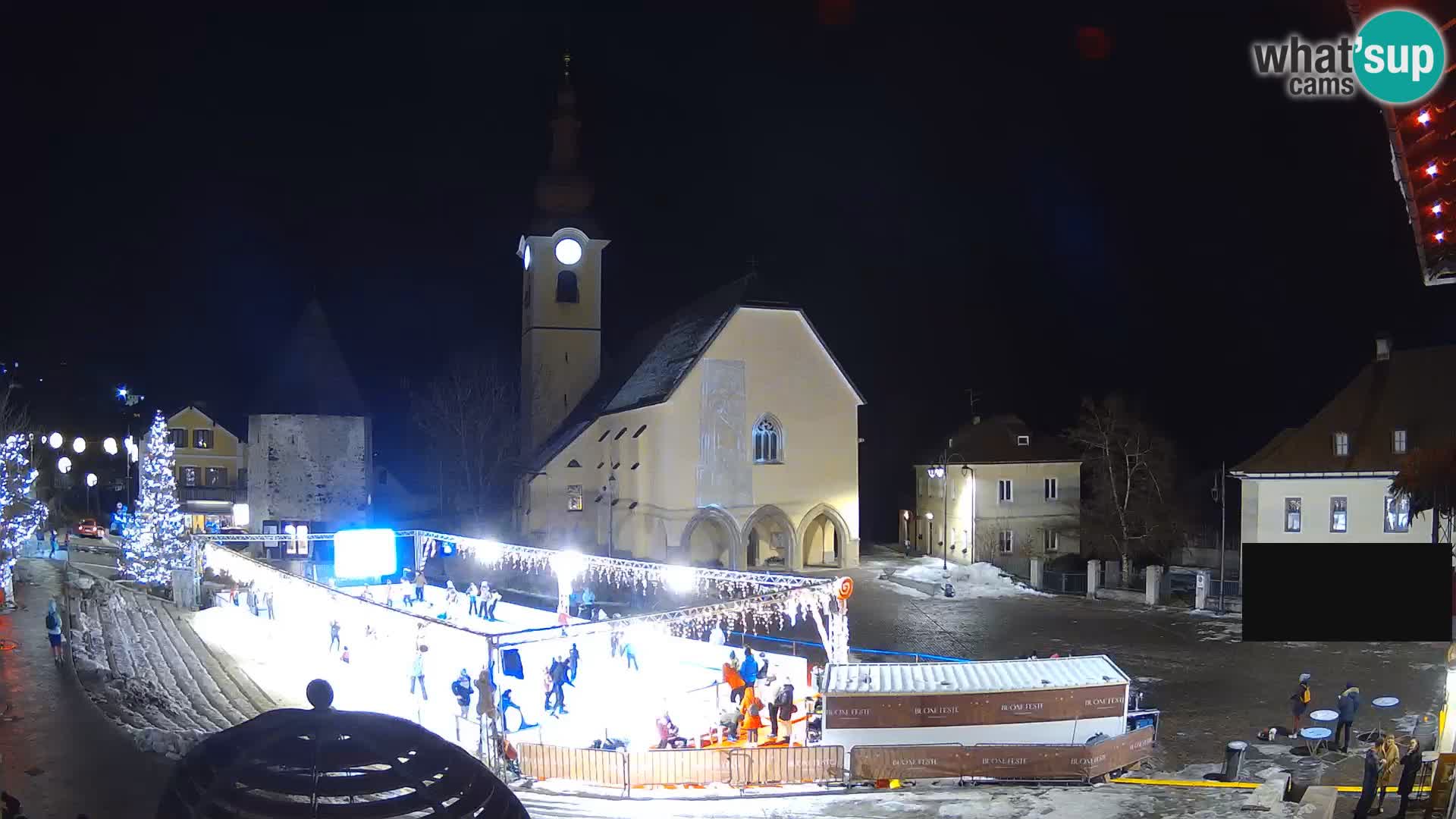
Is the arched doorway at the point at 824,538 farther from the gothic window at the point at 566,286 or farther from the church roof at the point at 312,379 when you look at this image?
the church roof at the point at 312,379

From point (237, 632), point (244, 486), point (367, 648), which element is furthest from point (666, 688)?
point (244, 486)

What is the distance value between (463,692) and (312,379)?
36864 mm

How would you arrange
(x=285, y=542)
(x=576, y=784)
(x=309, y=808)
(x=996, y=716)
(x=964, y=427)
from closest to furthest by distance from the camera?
(x=309, y=808), (x=576, y=784), (x=996, y=716), (x=285, y=542), (x=964, y=427)

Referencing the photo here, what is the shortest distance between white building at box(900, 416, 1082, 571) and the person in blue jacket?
27448 mm

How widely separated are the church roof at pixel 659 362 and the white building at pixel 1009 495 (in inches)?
357

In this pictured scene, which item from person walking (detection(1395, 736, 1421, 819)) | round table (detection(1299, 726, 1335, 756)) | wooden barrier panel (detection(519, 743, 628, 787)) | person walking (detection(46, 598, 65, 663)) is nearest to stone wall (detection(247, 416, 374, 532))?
person walking (detection(46, 598, 65, 663))

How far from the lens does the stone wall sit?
1829 inches

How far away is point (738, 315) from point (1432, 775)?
27.7 meters

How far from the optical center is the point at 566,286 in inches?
1823

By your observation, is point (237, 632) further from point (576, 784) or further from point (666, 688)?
point (576, 784)

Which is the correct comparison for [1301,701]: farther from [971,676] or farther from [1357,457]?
[1357,457]

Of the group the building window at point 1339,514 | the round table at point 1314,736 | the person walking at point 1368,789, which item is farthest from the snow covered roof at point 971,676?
the building window at point 1339,514

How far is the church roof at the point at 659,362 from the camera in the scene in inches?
1453

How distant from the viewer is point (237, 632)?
75.8ft
